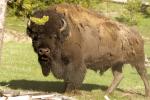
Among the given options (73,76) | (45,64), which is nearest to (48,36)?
(45,64)

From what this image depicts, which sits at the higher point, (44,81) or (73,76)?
(73,76)

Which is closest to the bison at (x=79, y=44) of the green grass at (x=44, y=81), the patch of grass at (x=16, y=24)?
the green grass at (x=44, y=81)

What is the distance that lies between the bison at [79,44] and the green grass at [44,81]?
0.47 meters

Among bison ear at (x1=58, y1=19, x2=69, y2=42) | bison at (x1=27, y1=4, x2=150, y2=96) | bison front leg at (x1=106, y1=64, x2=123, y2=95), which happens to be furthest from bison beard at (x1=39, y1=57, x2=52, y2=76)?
bison front leg at (x1=106, y1=64, x2=123, y2=95)

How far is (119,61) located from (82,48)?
4.14ft

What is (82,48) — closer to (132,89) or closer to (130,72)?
(132,89)

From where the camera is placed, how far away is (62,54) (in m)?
12.2

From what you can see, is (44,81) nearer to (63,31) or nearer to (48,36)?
(63,31)

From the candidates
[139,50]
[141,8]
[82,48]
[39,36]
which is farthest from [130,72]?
[141,8]

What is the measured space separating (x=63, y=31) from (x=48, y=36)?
48 cm

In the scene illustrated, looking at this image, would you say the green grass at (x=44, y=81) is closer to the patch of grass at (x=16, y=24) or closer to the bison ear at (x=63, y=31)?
the bison ear at (x=63, y=31)

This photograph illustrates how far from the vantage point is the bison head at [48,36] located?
38.0 ft

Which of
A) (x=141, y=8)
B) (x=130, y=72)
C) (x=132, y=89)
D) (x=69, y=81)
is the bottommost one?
(x=141, y=8)

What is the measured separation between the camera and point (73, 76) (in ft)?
41.0
